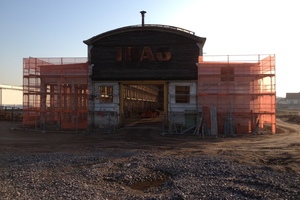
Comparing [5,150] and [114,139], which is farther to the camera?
[114,139]

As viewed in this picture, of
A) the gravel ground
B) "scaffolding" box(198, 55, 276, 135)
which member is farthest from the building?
the gravel ground

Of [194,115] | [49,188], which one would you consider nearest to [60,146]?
[49,188]

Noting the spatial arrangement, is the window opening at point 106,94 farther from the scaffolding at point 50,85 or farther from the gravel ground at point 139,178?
the gravel ground at point 139,178

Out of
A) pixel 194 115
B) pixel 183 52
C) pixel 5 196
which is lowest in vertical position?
pixel 5 196

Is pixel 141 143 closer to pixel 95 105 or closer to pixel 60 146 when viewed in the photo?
pixel 60 146

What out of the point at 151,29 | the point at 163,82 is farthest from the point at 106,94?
the point at 151,29

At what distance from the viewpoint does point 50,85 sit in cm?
2641

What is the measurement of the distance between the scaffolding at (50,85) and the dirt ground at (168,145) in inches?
83.8

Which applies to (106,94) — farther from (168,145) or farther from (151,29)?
(168,145)

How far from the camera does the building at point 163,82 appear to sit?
2234 centimetres

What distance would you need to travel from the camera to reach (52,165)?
11680 millimetres

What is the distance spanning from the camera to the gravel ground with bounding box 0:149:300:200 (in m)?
8.32

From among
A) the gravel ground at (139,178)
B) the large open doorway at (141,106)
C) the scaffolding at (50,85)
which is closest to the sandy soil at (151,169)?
the gravel ground at (139,178)

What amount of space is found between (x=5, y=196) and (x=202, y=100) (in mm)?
16932
